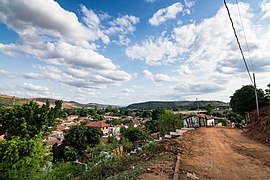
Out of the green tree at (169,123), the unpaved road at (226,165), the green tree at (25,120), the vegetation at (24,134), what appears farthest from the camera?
the green tree at (169,123)

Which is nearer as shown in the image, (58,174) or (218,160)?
(218,160)

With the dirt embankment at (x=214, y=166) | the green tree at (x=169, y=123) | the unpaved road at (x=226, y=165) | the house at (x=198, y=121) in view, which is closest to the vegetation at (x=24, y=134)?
the dirt embankment at (x=214, y=166)

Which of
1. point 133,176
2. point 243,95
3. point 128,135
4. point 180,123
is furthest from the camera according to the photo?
point 180,123

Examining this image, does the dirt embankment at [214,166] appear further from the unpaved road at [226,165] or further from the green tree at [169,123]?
the green tree at [169,123]

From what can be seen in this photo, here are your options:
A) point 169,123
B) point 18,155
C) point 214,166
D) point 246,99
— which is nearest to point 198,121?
point 246,99

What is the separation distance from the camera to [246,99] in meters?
20.9

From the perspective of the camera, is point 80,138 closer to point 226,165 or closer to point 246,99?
point 226,165

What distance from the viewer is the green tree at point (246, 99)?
20.5 meters

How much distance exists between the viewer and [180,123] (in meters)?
29.2

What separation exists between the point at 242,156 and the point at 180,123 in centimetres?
2291

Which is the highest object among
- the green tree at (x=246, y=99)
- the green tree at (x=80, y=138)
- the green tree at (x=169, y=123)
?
the green tree at (x=246, y=99)

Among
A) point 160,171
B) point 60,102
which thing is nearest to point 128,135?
point 60,102

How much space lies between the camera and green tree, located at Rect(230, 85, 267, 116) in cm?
2052

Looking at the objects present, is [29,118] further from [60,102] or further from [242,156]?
[242,156]
